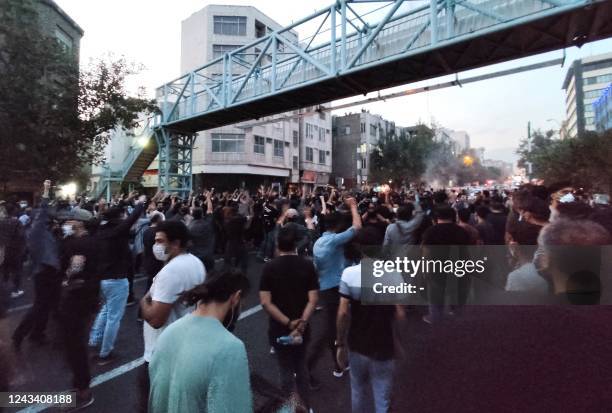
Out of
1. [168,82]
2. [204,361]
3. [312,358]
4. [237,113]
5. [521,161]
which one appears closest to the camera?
[204,361]

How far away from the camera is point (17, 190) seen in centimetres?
1858

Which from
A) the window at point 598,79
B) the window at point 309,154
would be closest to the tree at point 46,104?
the window at point 309,154

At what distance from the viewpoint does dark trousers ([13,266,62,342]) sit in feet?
15.3

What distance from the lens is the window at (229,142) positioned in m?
32.2

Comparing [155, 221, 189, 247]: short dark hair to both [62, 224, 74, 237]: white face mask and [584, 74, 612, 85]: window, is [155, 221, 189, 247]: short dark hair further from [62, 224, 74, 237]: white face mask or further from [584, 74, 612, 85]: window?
[584, 74, 612, 85]: window

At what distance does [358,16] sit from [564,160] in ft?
55.9

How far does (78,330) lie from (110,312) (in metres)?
0.93

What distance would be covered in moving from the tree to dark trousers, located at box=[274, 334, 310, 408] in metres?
13.1

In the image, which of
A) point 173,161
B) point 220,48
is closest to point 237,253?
point 173,161

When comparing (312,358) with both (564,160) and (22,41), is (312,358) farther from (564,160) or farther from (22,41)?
(564,160)

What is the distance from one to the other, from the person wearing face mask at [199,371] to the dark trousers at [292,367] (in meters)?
1.67

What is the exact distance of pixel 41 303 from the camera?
15.5ft

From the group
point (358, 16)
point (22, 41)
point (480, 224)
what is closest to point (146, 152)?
point (22, 41)

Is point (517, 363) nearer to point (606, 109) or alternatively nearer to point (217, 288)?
point (217, 288)
